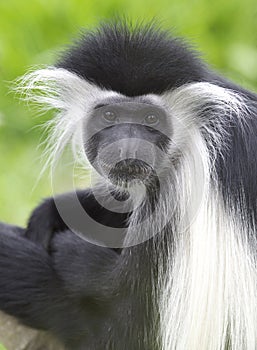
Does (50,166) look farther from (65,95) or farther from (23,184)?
(23,184)

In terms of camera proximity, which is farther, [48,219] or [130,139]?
[48,219]

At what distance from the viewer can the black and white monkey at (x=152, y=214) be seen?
98.7 inches

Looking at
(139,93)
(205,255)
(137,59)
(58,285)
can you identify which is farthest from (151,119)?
(58,285)

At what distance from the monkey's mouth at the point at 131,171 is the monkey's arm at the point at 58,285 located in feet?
0.86

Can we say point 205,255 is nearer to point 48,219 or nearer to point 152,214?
point 152,214

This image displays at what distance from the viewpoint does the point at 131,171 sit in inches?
104

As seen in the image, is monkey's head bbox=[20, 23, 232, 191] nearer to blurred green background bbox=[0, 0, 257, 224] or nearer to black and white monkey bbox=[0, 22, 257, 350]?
black and white monkey bbox=[0, 22, 257, 350]

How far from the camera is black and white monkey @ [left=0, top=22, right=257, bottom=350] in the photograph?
8.23 feet

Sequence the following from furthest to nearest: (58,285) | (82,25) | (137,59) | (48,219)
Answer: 1. (82,25)
2. (48,219)
3. (58,285)
4. (137,59)

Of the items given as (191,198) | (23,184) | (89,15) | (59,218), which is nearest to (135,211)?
(191,198)

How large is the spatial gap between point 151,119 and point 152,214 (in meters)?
0.31

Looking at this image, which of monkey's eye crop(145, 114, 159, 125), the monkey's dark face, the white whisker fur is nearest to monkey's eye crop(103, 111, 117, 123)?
the monkey's dark face

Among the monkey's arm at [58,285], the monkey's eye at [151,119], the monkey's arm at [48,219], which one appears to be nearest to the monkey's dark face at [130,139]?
the monkey's eye at [151,119]

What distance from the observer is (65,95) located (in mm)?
2957
